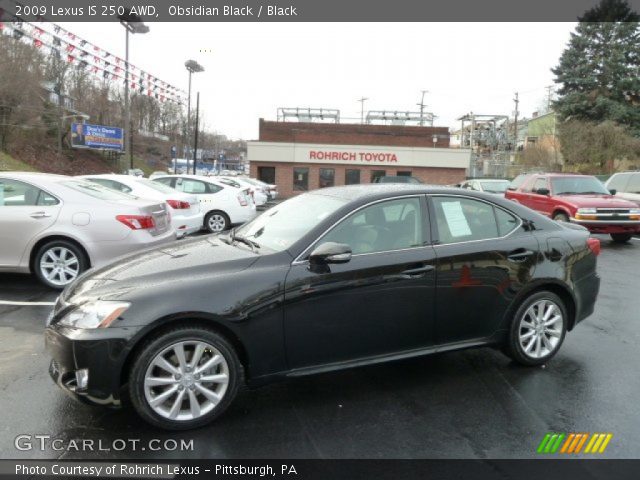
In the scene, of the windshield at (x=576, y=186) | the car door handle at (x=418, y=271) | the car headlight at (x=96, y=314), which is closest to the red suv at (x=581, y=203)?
the windshield at (x=576, y=186)

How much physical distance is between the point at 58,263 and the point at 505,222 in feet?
17.9

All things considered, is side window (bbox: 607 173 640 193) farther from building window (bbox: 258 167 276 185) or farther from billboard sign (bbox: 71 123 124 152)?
billboard sign (bbox: 71 123 124 152)

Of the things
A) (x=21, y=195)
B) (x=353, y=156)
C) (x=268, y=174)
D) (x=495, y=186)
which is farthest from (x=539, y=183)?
(x=268, y=174)

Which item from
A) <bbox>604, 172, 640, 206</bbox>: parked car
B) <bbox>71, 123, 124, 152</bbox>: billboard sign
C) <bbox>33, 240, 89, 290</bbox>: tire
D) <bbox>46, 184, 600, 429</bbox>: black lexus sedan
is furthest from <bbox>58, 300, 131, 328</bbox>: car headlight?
<bbox>71, 123, 124, 152</bbox>: billboard sign

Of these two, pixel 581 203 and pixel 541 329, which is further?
pixel 581 203

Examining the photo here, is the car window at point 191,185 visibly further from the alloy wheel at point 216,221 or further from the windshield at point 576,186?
the windshield at point 576,186

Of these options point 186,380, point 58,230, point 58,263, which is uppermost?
point 58,230

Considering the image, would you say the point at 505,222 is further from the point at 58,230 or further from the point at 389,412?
the point at 58,230

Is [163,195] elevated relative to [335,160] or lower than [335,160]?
lower

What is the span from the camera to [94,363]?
3.01m

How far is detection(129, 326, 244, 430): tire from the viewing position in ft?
10.1

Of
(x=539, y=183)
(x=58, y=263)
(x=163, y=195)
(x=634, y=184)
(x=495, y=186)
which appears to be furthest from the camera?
(x=495, y=186)

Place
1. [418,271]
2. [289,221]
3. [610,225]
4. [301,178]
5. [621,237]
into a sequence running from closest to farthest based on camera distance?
[418,271], [289,221], [610,225], [621,237], [301,178]

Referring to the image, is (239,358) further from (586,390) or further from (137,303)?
(586,390)
